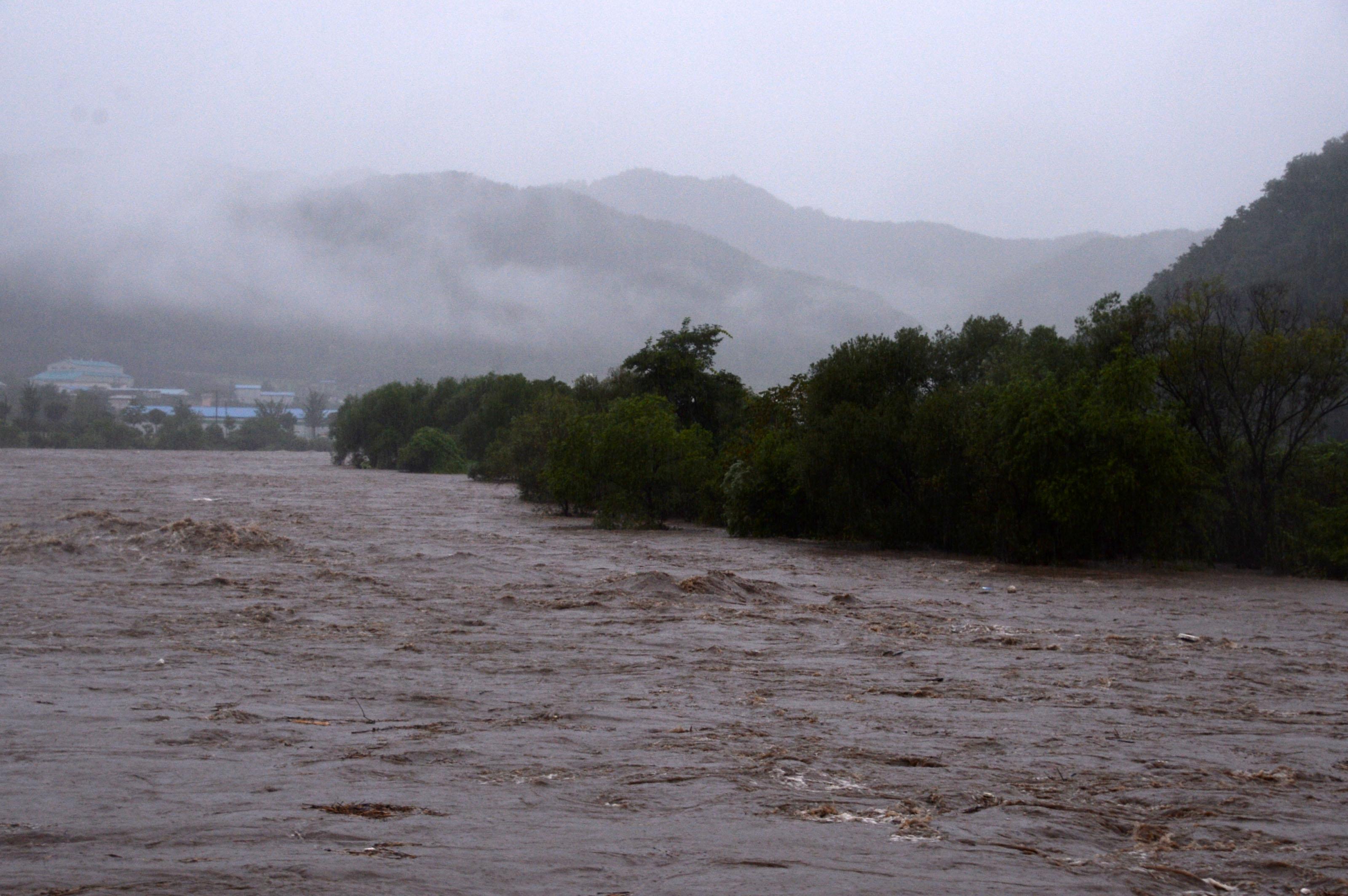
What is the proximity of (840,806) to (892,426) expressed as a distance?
27214 millimetres

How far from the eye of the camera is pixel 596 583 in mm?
21844

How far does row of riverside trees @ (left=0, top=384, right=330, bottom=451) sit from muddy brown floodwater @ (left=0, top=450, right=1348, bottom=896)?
143 metres

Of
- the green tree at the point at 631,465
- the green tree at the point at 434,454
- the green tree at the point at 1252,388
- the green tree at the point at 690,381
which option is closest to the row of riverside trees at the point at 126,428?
the green tree at the point at 434,454

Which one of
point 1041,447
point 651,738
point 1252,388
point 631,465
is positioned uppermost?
point 1252,388

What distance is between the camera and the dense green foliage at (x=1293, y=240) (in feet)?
224

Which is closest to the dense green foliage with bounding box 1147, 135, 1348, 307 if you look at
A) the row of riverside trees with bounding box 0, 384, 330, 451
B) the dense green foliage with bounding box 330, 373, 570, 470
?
the dense green foliage with bounding box 330, 373, 570, 470

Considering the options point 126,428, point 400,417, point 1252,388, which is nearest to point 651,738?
point 1252,388

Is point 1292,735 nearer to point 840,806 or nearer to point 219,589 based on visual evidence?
point 840,806

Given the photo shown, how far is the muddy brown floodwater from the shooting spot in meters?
6.00

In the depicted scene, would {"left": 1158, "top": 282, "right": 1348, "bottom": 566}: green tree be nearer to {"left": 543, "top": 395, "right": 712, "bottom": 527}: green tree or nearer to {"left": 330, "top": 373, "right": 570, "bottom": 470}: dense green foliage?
{"left": 543, "top": 395, "right": 712, "bottom": 527}: green tree

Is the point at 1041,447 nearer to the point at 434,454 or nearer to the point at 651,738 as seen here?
the point at 651,738

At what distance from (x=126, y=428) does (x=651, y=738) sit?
161 meters

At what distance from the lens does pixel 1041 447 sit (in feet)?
94.7

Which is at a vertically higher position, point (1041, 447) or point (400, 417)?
point (400, 417)
